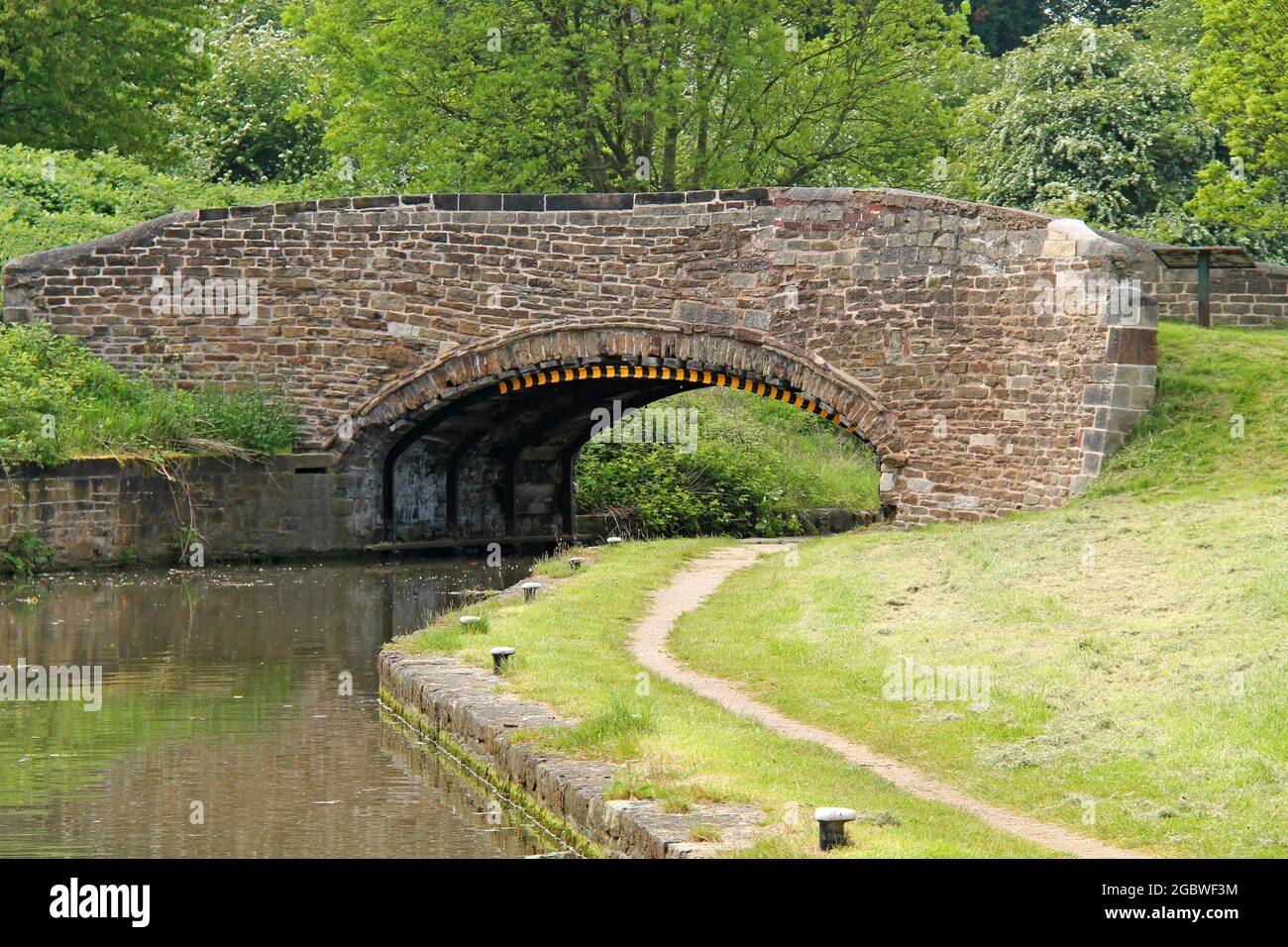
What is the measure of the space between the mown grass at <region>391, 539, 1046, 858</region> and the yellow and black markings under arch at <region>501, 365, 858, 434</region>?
730cm

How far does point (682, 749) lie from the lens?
8.84m

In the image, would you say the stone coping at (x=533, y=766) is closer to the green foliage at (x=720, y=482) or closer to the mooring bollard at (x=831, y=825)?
the mooring bollard at (x=831, y=825)

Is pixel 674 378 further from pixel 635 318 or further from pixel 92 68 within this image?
pixel 92 68

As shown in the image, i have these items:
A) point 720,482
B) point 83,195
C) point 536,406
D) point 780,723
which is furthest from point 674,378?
point 780,723

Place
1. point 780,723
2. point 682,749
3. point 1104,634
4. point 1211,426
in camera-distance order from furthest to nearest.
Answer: point 1211,426
point 1104,634
point 780,723
point 682,749

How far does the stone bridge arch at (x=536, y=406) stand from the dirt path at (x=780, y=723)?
329 cm

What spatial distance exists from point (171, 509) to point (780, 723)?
1260 centimetres

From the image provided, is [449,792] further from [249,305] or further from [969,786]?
[249,305]

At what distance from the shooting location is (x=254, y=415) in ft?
73.8

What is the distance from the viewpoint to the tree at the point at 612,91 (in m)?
26.5

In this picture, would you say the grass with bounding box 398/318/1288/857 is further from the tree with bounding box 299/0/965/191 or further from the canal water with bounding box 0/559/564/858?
the tree with bounding box 299/0/965/191

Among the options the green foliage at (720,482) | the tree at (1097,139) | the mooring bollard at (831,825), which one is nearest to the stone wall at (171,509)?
the green foliage at (720,482)

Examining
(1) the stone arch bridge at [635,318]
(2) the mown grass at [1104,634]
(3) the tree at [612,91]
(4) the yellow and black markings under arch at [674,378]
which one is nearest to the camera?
(2) the mown grass at [1104,634]

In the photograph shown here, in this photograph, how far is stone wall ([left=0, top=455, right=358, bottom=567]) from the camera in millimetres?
20203
